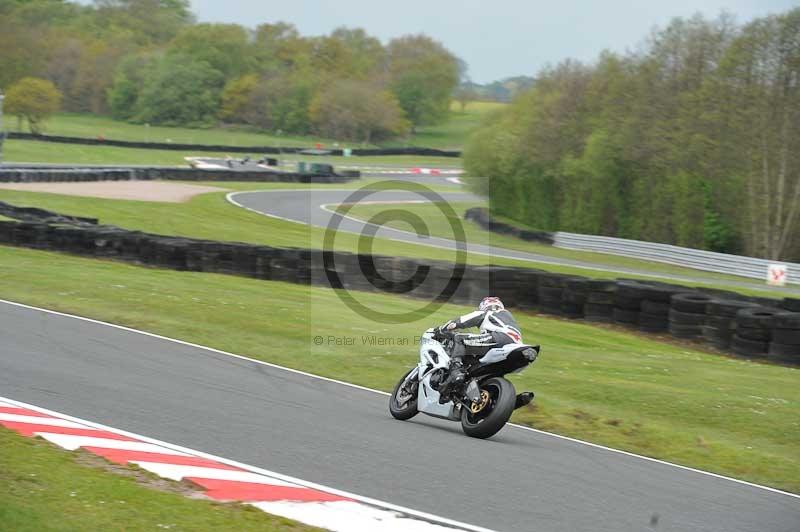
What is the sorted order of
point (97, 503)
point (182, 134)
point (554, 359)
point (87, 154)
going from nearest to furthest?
point (97, 503), point (554, 359), point (87, 154), point (182, 134)

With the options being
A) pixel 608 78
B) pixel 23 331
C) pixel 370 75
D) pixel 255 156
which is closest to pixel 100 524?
pixel 23 331

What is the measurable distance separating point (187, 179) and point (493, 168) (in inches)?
677

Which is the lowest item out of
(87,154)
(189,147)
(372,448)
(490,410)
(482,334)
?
(372,448)

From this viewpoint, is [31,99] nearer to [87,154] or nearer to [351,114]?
[87,154]

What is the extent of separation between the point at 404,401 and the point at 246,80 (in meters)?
114

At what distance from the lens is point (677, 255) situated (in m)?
40.6

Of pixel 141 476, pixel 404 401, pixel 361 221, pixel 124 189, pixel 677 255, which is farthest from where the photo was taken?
pixel 124 189

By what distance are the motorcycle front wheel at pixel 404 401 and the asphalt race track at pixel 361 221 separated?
2393 centimetres

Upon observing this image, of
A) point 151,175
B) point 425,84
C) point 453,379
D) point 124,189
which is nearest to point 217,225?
point 124,189

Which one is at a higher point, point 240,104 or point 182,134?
point 240,104

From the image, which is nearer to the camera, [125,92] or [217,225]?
[217,225]

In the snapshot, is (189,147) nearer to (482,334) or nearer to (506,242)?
(506,242)

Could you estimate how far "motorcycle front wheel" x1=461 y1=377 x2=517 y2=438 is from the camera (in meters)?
9.48

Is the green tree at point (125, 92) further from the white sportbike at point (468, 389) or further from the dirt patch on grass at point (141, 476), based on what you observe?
the dirt patch on grass at point (141, 476)
